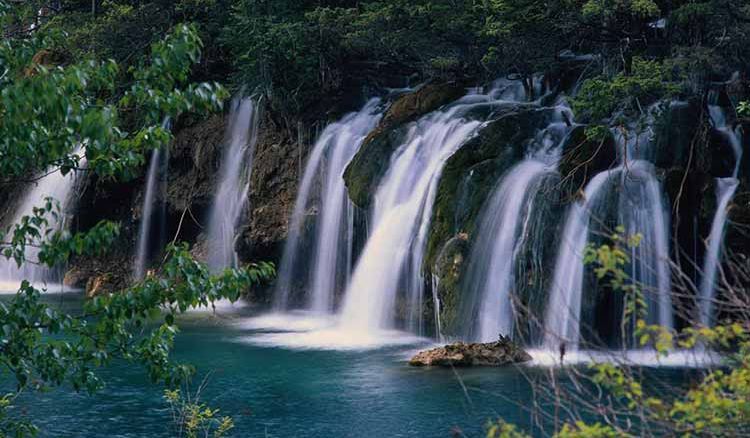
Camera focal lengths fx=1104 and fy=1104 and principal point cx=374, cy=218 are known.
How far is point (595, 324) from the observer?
1778cm

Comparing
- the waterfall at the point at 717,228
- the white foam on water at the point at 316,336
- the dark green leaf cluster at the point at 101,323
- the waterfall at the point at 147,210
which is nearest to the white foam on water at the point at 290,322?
the white foam on water at the point at 316,336

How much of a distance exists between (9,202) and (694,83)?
65.1ft

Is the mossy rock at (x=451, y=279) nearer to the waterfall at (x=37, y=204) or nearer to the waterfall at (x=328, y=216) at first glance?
the waterfall at (x=328, y=216)

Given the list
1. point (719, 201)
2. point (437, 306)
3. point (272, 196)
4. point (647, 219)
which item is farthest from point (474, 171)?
point (272, 196)

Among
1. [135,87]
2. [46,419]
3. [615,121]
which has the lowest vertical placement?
[46,419]

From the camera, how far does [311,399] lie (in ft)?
48.1

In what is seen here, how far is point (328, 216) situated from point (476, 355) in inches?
→ 311

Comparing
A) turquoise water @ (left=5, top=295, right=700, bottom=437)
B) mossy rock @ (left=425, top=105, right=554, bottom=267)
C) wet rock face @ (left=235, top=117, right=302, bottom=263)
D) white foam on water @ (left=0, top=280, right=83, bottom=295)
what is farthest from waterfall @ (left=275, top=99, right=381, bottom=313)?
white foam on water @ (left=0, top=280, right=83, bottom=295)

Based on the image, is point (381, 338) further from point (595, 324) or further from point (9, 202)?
→ point (9, 202)

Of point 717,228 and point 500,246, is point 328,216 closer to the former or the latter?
point 500,246

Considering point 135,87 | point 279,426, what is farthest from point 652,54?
point 135,87

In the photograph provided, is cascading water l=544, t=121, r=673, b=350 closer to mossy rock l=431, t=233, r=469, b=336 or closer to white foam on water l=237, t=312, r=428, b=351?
mossy rock l=431, t=233, r=469, b=336

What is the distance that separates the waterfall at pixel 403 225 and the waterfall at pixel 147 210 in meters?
8.35

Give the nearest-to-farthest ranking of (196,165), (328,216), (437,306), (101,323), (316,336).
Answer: (101,323)
(437,306)
(316,336)
(328,216)
(196,165)
